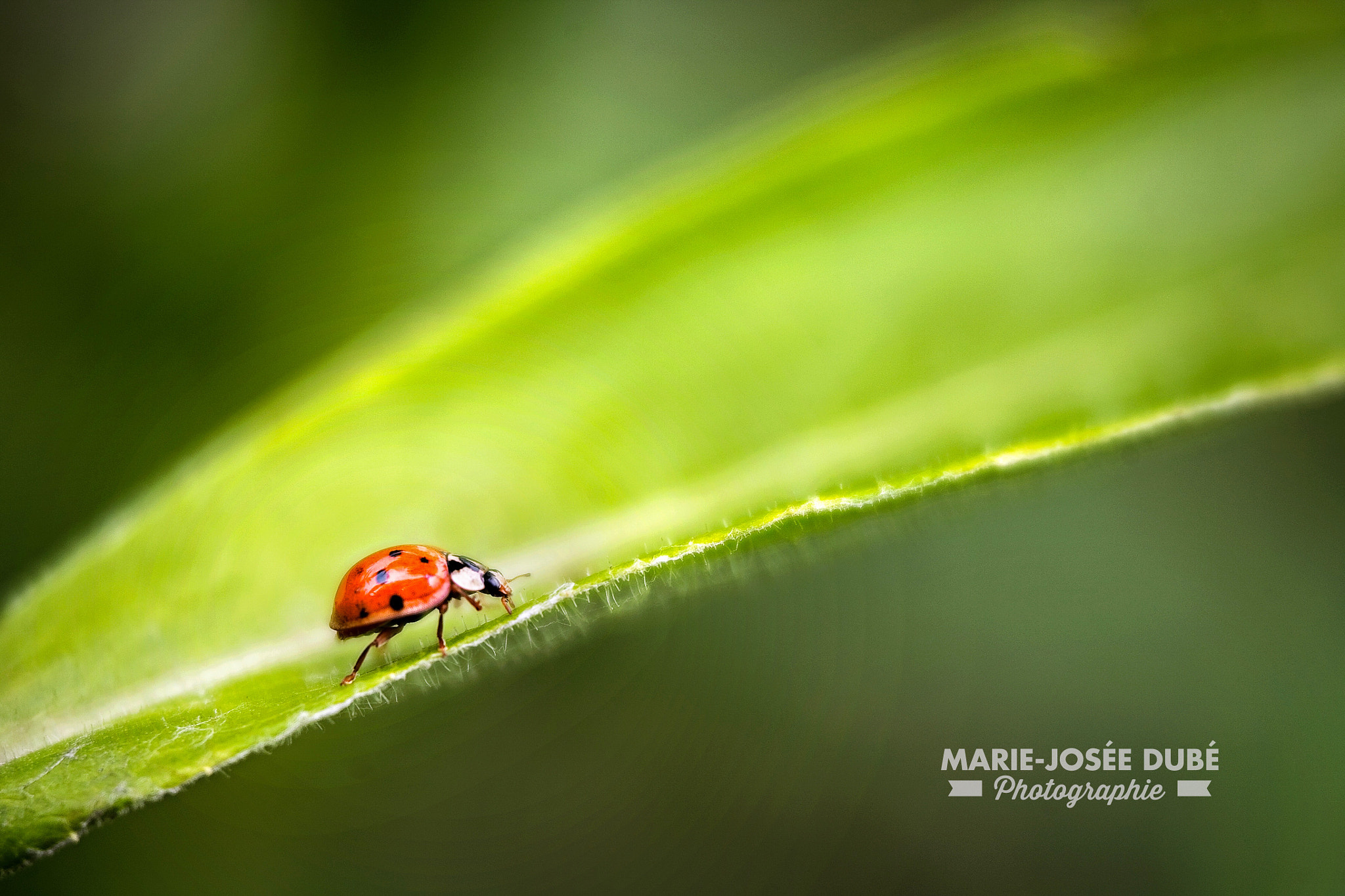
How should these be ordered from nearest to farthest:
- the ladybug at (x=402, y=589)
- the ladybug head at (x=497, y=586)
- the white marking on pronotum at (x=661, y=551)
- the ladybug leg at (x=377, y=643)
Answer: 1. the white marking on pronotum at (x=661, y=551)
2. the ladybug leg at (x=377, y=643)
3. the ladybug at (x=402, y=589)
4. the ladybug head at (x=497, y=586)

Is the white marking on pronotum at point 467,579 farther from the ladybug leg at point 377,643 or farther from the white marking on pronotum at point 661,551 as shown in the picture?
the white marking on pronotum at point 661,551

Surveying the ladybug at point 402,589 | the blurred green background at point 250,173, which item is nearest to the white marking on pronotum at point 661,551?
the ladybug at point 402,589

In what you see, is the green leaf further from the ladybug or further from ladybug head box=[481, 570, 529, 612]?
ladybug head box=[481, 570, 529, 612]

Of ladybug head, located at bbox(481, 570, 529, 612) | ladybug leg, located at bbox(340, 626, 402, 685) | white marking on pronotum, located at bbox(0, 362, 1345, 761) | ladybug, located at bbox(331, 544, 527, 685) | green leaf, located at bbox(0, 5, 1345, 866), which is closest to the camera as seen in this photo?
white marking on pronotum, located at bbox(0, 362, 1345, 761)

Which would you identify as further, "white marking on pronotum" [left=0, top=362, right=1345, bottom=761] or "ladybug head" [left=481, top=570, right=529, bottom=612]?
"ladybug head" [left=481, top=570, right=529, bottom=612]

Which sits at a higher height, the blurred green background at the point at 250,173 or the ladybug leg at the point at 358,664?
the blurred green background at the point at 250,173

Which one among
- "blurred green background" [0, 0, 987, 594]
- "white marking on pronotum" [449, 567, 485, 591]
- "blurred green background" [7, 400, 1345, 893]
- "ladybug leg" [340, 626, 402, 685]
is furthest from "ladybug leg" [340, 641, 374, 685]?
"blurred green background" [0, 0, 987, 594]
